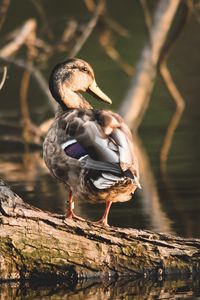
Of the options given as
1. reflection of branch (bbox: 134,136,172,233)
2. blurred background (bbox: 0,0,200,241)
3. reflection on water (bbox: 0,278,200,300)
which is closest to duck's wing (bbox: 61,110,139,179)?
reflection on water (bbox: 0,278,200,300)

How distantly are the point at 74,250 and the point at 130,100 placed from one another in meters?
8.09

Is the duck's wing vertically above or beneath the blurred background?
beneath

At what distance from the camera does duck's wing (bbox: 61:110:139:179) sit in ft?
20.8

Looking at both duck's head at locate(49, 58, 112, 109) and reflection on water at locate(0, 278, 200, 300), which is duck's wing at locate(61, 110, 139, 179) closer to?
duck's head at locate(49, 58, 112, 109)

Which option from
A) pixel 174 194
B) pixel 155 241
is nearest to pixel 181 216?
pixel 174 194

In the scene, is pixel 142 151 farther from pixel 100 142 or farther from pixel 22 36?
pixel 100 142

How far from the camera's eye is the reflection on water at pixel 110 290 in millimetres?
6156

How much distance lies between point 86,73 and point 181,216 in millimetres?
1504

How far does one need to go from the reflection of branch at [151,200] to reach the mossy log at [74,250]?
1223 millimetres

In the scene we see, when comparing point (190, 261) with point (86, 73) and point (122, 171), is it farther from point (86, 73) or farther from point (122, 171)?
point (86, 73)

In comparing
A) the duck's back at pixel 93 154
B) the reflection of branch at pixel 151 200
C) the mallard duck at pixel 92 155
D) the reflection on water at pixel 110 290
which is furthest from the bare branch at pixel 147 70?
the reflection on water at pixel 110 290

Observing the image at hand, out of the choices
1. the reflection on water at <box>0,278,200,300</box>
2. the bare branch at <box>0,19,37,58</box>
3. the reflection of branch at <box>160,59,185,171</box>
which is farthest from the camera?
the bare branch at <box>0,19,37,58</box>

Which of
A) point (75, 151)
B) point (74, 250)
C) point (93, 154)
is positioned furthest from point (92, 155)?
point (74, 250)

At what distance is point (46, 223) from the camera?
660cm
